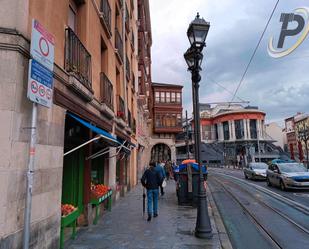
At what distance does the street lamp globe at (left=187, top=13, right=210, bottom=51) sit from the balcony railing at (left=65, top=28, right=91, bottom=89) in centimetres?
293

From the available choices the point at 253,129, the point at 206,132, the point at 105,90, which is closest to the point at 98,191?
the point at 105,90

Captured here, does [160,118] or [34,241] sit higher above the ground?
[160,118]

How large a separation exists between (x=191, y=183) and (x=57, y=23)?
812 cm

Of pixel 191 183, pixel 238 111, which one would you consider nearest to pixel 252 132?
pixel 238 111

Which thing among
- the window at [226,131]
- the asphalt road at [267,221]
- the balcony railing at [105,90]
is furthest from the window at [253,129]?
the balcony railing at [105,90]

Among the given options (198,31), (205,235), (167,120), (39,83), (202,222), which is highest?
(167,120)

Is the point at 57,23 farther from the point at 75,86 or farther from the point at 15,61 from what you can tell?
the point at 15,61

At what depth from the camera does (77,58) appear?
744 centimetres

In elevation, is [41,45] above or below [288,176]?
above

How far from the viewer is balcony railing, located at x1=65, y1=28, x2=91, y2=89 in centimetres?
681

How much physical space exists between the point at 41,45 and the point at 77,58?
3.43 metres

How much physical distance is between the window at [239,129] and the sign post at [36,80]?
3343 inches

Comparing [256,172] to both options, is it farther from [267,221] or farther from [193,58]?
[193,58]

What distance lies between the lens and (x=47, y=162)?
554 centimetres
